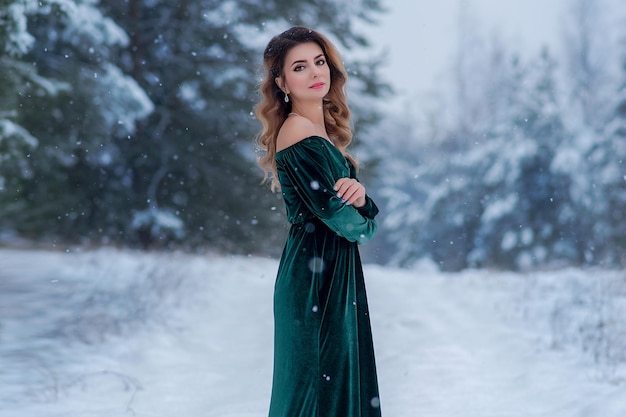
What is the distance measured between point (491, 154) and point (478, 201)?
110cm

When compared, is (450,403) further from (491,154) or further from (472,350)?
(491,154)

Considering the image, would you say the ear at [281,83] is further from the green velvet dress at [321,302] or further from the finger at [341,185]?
the finger at [341,185]

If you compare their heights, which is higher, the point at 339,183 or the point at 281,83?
the point at 281,83

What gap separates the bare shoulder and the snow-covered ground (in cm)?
275

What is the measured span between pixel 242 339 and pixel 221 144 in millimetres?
5939

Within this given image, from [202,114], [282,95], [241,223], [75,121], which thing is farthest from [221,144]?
[282,95]

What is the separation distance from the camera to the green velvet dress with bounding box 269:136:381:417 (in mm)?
2436

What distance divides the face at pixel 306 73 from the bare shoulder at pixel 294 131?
0.45 feet

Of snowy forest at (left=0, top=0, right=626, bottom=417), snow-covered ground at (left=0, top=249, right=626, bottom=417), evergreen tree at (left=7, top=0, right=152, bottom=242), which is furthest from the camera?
evergreen tree at (left=7, top=0, right=152, bottom=242)

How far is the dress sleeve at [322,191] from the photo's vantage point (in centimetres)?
236

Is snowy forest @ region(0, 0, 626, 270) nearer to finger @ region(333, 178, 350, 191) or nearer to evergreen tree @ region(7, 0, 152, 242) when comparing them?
evergreen tree @ region(7, 0, 152, 242)

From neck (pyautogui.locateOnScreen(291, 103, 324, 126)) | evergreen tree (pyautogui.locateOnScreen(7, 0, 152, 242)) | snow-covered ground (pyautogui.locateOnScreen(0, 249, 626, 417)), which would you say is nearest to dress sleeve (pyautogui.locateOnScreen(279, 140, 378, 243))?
neck (pyautogui.locateOnScreen(291, 103, 324, 126))

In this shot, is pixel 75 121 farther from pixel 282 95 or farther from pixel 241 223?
pixel 282 95

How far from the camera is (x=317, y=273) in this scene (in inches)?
99.4
